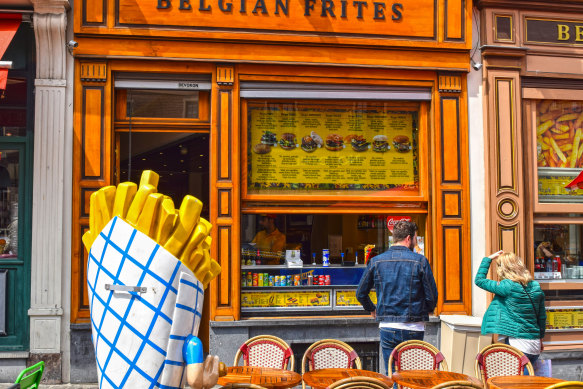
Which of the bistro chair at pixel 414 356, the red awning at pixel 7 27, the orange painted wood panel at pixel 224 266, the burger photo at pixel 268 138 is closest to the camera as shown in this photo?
the bistro chair at pixel 414 356

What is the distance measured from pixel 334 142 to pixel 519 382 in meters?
3.77

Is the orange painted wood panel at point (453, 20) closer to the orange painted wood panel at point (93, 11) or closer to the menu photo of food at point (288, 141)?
the menu photo of food at point (288, 141)

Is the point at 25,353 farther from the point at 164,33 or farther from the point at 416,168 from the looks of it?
the point at 416,168

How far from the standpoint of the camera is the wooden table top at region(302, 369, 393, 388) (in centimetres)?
458

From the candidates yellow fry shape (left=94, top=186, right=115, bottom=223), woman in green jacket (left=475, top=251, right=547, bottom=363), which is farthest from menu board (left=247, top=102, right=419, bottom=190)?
yellow fry shape (left=94, top=186, right=115, bottom=223)

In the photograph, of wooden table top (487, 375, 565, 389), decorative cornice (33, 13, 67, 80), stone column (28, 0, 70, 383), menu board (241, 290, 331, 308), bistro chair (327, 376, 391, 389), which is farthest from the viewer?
menu board (241, 290, 331, 308)

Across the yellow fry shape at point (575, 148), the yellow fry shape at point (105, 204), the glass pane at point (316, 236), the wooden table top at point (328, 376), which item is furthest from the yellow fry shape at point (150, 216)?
the yellow fry shape at point (575, 148)

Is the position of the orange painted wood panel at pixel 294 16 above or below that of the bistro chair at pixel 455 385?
above

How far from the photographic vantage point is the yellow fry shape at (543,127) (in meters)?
7.81

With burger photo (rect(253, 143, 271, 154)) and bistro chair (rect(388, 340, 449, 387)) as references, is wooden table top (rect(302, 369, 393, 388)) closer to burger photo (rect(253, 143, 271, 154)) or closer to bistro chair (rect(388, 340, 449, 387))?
bistro chair (rect(388, 340, 449, 387))

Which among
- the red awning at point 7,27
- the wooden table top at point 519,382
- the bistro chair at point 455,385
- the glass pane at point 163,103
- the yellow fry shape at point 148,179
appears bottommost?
the wooden table top at point 519,382

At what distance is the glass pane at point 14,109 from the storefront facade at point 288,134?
64cm

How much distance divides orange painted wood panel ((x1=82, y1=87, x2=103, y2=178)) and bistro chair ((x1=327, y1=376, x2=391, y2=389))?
421 centimetres

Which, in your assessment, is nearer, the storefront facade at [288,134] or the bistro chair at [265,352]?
the bistro chair at [265,352]
